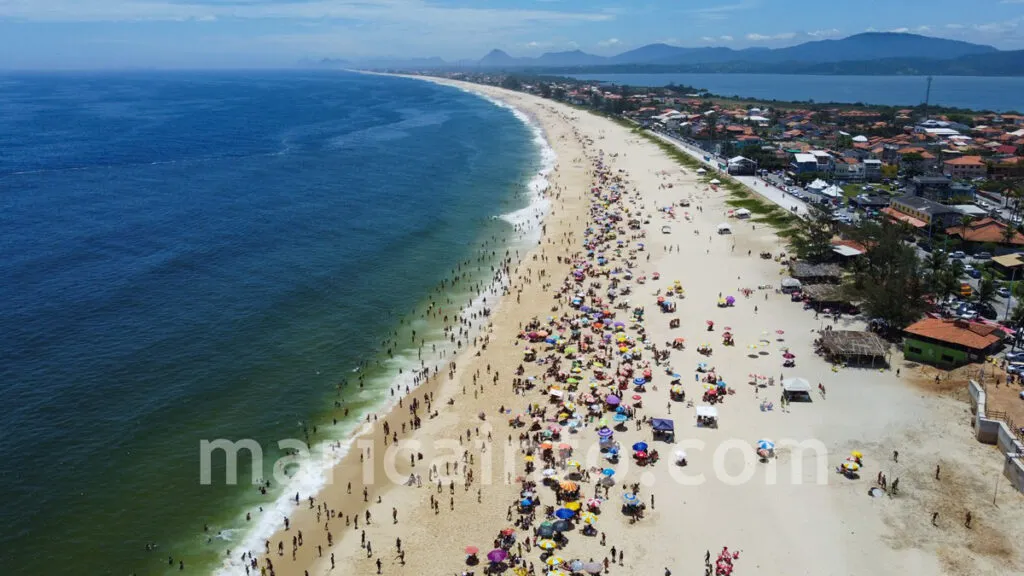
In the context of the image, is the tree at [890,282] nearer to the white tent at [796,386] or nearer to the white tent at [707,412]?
the white tent at [796,386]

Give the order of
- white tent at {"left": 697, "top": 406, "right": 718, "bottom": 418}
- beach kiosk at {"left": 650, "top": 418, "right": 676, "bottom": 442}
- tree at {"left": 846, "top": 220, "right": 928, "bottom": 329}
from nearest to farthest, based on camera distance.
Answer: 1. beach kiosk at {"left": 650, "top": 418, "right": 676, "bottom": 442}
2. white tent at {"left": 697, "top": 406, "right": 718, "bottom": 418}
3. tree at {"left": 846, "top": 220, "right": 928, "bottom": 329}

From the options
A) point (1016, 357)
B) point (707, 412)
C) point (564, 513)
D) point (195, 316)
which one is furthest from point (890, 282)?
point (195, 316)

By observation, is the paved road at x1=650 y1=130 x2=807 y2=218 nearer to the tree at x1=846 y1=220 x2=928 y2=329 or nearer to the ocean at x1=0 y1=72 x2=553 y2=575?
the tree at x1=846 y1=220 x2=928 y2=329

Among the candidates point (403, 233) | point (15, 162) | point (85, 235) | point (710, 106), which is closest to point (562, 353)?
point (403, 233)

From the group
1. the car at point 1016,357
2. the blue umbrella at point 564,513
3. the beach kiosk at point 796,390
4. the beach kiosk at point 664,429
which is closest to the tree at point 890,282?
the car at point 1016,357

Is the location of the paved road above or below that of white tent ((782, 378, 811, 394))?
above

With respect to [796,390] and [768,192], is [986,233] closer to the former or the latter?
[768,192]

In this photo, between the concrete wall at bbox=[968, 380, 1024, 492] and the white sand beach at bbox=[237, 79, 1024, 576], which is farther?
the concrete wall at bbox=[968, 380, 1024, 492]

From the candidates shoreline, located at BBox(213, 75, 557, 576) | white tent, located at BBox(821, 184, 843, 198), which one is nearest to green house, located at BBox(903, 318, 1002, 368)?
shoreline, located at BBox(213, 75, 557, 576)
